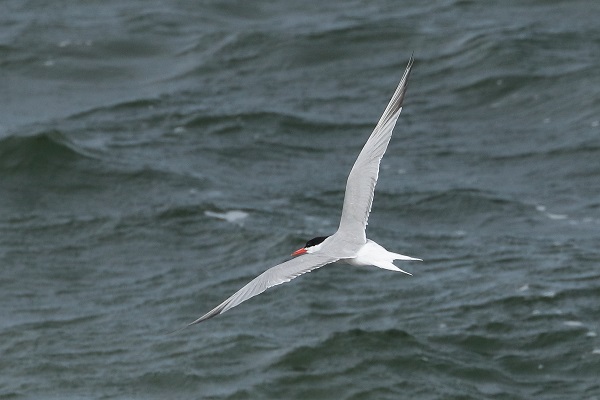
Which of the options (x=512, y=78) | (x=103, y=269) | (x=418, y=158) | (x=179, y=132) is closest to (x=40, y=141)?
(x=179, y=132)

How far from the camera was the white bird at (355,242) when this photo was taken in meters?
8.16

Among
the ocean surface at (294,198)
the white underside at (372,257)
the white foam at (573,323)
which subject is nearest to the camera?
the white underside at (372,257)

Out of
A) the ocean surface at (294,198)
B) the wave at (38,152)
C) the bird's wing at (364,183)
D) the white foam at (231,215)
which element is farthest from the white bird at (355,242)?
the wave at (38,152)

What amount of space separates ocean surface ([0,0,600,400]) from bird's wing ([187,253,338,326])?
4.02 meters

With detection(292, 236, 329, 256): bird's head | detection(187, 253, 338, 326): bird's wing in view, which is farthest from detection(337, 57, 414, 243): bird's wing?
detection(187, 253, 338, 326): bird's wing

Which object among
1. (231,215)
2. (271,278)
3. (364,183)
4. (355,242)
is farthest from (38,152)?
(271,278)

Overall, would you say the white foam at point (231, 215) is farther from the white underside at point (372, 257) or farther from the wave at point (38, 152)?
the white underside at point (372, 257)

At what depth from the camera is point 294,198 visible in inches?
626

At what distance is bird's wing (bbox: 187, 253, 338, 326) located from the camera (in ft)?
26.1

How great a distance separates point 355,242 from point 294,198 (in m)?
7.01

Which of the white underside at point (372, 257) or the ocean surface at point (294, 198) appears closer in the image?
the white underside at point (372, 257)

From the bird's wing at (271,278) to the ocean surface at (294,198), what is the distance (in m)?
4.02

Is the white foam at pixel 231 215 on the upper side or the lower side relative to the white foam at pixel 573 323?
upper

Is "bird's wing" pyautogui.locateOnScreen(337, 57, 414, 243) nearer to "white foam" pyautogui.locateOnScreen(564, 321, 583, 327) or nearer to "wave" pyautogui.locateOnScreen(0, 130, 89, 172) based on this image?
"white foam" pyautogui.locateOnScreen(564, 321, 583, 327)
